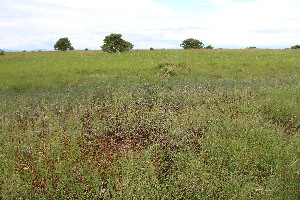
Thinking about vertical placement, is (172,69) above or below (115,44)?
below

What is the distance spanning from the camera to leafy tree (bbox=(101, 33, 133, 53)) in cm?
3111

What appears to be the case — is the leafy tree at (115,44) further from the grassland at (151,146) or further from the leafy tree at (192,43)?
the grassland at (151,146)

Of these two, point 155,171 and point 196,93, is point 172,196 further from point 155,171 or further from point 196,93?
point 196,93

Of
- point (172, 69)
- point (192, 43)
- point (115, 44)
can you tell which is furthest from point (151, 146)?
point (192, 43)

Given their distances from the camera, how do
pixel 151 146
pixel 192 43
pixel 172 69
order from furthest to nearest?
pixel 192 43 → pixel 172 69 → pixel 151 146

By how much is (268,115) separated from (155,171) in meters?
5.09

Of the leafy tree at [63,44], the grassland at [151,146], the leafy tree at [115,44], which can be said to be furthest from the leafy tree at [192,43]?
the grassland at [151,146]

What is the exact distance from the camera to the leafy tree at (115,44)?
31.1m

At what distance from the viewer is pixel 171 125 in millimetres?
6645

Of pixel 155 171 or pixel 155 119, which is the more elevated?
pixel 155 119

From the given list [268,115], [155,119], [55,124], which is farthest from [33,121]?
[268,115]

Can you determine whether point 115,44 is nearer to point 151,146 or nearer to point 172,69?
point 172,69

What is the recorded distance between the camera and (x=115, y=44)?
31922 mm

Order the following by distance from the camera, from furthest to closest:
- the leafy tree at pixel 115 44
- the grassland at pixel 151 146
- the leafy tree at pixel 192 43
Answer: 1. the leafy tree at pixel 192 43
2. the leafy tree at pixel 115 44
3. the grassland at pixel 151 146
